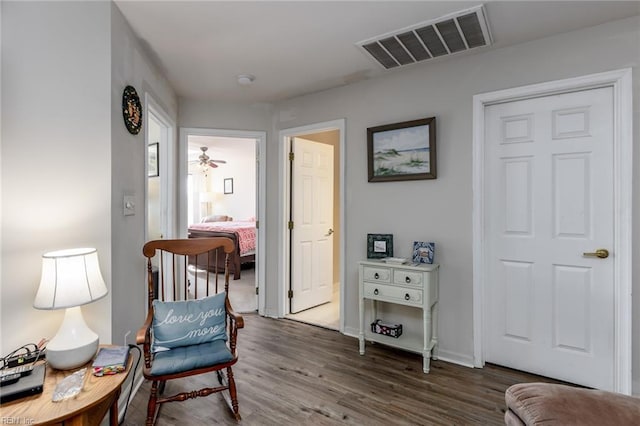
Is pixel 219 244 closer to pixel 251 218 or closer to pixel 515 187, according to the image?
pixel 515 187

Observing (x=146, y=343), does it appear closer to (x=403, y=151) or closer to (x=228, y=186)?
(x=403, y=151)

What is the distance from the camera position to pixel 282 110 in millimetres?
3592

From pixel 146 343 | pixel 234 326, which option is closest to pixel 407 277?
pixel 234 326

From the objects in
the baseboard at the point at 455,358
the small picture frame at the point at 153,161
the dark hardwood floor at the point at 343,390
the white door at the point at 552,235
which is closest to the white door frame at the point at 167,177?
the small picture frame at the point at 153,161

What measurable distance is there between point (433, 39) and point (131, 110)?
207cm

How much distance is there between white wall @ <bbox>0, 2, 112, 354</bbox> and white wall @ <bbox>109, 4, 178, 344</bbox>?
2.5 inches

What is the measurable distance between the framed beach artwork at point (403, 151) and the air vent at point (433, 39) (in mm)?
499

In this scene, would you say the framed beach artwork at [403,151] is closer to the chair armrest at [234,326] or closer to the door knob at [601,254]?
the door knob at [601,254]

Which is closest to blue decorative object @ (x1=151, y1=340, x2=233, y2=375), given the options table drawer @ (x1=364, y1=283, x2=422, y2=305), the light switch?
the light switch

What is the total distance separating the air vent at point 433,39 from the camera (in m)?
2.04

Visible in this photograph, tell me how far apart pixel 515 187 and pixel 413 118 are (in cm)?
96

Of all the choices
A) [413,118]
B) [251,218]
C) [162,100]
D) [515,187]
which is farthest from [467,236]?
[251,218]

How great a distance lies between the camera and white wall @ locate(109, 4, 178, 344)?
6.19 ft

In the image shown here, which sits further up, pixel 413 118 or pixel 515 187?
pixel 413 118
